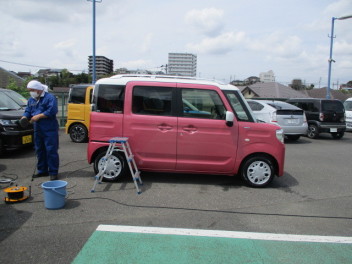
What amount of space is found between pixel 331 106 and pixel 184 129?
9774 mm

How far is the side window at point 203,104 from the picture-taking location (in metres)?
5.53

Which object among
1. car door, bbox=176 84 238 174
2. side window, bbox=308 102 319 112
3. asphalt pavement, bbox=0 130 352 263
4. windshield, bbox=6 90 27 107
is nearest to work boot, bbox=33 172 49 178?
asphalt pavement, bbox=0 130 352 263

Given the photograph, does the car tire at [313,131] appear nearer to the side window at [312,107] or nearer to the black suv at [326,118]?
the black suv at [326,118]

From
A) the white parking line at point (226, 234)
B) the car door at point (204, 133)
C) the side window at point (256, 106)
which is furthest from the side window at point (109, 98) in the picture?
the side window at point (256, 106)

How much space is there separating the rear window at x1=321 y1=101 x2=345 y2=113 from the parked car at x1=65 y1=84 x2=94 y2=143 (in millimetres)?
9540

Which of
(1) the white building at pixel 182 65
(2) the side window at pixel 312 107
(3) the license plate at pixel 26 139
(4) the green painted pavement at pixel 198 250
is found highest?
(1) the white building at pixel 182 65

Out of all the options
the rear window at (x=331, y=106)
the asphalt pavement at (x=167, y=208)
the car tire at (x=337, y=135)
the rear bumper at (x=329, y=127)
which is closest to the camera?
the asphalt pavement at (x=167, y=208)

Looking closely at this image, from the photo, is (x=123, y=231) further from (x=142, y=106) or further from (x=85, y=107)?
(x=85, y=107)

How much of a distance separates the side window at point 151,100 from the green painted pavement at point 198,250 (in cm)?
253

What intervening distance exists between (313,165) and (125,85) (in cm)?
527

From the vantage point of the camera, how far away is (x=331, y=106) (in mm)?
12727

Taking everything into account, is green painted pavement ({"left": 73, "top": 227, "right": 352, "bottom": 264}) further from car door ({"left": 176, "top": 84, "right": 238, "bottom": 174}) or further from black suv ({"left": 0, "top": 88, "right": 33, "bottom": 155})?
black suv ({"left": 0, "top": 88, "right": 33, "bottom": 155})

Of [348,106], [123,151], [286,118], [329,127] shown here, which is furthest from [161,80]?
[348,106]

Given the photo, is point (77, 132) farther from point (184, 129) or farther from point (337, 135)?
point (337, 135)
